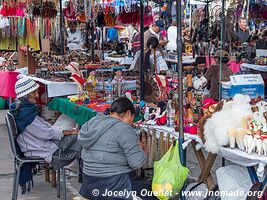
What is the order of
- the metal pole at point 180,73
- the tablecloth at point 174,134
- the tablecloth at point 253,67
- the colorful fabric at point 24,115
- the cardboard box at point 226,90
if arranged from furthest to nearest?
1. the tablecloth at point 253,67
2. the colorful fabric at point 24,115
3. the cardboard box at point 226,90
4. the tablecloth at point 174,134
5. the metal pole at point 180,73

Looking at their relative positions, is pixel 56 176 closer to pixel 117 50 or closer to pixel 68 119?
pixel 68 119

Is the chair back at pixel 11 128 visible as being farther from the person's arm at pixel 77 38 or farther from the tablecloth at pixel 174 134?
the person's arm at pixel 77 38

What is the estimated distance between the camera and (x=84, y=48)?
1130 cm

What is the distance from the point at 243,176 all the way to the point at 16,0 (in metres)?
6.76

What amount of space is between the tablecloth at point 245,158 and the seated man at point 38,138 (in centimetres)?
173

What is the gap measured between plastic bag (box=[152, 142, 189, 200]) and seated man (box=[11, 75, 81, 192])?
138 cm

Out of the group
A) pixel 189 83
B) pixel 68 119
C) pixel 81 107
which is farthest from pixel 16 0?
pixel 189 83

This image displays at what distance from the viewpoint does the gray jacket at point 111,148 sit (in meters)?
3.91

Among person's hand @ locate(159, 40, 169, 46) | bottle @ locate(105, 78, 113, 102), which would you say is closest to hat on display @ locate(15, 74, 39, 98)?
bottle @ locate(105, 78, 113, 102)

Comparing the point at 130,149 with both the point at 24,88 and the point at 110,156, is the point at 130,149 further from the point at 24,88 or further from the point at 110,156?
the point at 24,88

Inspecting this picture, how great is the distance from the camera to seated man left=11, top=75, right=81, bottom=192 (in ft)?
17.1

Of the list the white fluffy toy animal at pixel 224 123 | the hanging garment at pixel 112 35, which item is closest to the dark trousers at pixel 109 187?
the white fluffy toy animal at pixel 224 123

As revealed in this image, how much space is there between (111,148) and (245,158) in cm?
92

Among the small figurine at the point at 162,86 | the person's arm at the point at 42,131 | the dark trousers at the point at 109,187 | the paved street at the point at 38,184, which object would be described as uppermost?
the small figurine at the point at 162,86
